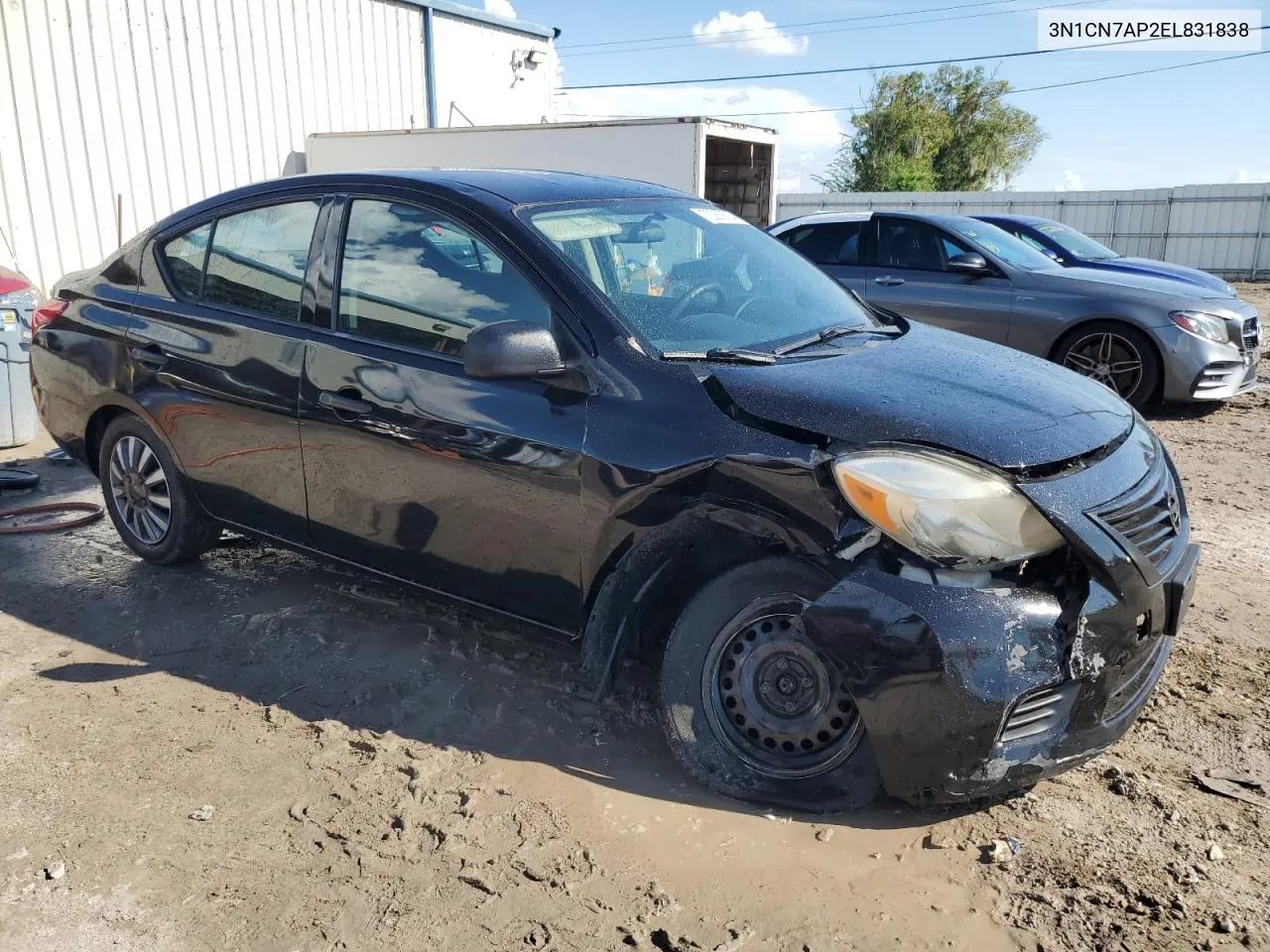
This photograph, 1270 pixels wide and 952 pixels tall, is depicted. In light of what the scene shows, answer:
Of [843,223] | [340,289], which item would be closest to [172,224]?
[340,289]

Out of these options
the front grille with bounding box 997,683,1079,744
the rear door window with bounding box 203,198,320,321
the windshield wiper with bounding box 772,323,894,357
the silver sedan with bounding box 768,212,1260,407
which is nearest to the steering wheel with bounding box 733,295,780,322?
the windshield wiper with bounding box 772,323,894,357

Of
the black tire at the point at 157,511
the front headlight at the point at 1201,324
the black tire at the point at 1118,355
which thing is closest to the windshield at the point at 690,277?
the black tire at the point at 157,511

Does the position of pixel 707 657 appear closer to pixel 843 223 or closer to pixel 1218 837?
pixel 1218 837

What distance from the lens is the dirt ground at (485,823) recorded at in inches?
98.4

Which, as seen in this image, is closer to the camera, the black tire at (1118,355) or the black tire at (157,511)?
the black tire at (157,511)

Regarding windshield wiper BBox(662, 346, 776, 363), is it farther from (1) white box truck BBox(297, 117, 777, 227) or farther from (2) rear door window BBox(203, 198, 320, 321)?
(1) white box truck BBox(297, 117, 777, 227)

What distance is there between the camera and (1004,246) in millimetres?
9328

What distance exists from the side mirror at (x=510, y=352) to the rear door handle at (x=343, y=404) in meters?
0.65

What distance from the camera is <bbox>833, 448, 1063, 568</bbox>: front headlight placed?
2.58m

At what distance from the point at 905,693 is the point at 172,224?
371 centimetres

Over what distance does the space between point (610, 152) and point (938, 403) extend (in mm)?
8971

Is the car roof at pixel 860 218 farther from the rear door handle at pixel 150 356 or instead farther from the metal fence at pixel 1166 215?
the metal fence at pixel 1166 215

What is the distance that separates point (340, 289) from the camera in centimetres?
373

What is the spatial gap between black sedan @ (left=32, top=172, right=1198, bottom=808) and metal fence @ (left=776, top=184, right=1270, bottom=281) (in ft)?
74.4
